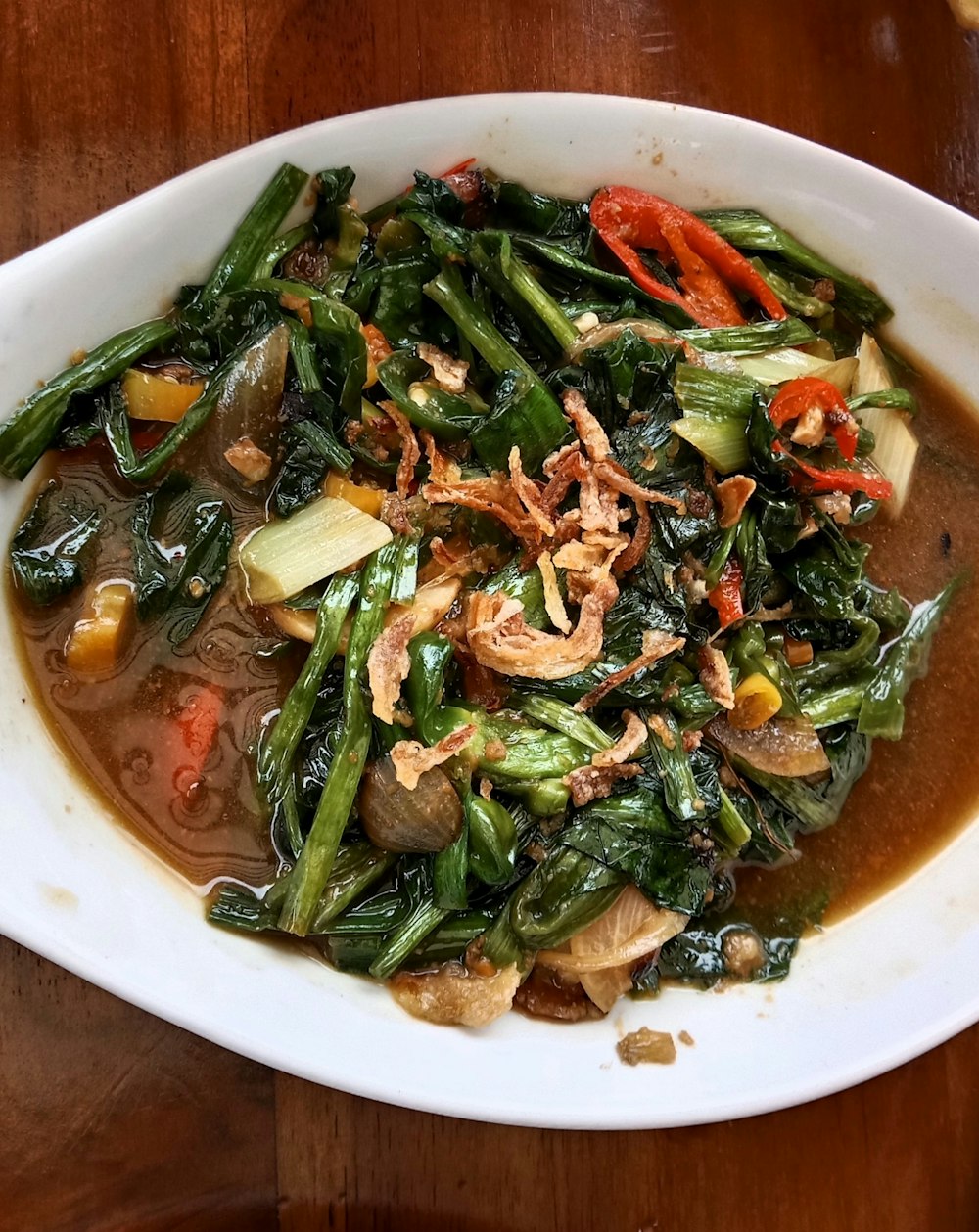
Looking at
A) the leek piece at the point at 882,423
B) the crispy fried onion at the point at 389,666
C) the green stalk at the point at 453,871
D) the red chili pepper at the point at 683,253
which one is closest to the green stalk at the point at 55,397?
the crispy fried onion at the point at 389,666

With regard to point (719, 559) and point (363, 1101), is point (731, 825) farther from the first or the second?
point (363, 1101)

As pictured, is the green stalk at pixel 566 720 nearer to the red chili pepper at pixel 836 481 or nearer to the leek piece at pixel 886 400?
the red chili pepper at pixel 836 481

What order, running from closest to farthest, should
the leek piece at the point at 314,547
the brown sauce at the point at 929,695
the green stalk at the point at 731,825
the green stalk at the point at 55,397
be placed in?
the green stalk at the point at 55,397 → the leek piece at the point at 314,547 → the green stalk at the point at 731,825 → the brown sauce at the point at 929,695

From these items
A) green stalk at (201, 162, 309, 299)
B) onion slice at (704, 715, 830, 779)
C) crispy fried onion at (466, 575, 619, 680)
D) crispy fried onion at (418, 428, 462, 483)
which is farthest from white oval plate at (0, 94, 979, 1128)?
crispy fried onion at (466, 575, 619, 680)

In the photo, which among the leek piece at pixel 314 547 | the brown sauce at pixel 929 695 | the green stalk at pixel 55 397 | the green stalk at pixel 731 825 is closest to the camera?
the green stalk at pixel 55 397

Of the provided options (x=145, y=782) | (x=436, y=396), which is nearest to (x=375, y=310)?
(x=436, y=396)

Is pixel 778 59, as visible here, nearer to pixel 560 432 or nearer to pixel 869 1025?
pixel 560 432

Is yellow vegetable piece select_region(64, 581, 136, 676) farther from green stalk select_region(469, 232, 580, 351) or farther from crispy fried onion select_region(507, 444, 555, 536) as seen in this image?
green stalk select_region(469, 232, 580, 351)

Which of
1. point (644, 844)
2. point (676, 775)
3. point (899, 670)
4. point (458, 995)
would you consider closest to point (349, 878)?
point (458, 995)
